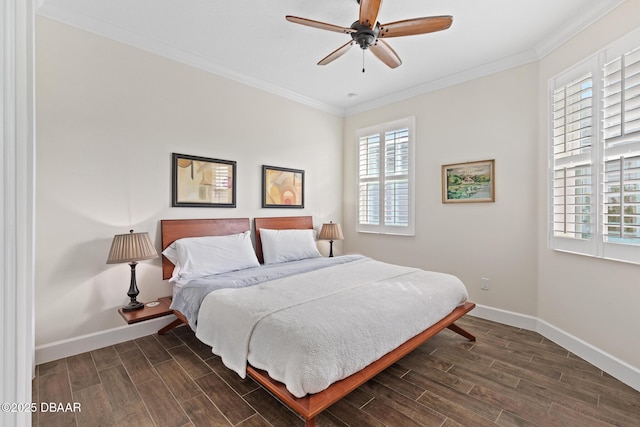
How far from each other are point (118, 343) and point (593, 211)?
4.37 metres

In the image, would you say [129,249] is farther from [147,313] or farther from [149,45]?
[149,45]

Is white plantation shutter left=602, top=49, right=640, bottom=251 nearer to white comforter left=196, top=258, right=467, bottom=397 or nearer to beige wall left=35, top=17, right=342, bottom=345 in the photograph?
white comforter left=196, top=258, right=467, bottom=397

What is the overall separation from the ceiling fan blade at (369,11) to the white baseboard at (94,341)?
10.9 feet

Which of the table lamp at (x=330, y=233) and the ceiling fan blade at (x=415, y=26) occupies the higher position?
the ceiling fan blade at (x=415, y=26)

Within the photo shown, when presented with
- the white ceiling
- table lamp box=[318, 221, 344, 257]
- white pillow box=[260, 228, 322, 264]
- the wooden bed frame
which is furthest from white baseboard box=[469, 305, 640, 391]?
the white ceiling

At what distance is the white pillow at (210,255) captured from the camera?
294cm

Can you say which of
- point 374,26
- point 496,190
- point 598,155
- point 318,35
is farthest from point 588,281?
point 318,35

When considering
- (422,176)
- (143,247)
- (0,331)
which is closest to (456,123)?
(422,176)

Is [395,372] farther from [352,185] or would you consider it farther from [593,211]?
[352,185]

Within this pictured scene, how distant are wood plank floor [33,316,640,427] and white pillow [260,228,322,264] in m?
1.33

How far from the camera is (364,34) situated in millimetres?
2223

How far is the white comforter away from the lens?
1.62m

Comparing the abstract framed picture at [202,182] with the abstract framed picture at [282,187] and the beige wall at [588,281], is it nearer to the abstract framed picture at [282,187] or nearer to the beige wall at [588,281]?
the abstract framed picture at [282,187]

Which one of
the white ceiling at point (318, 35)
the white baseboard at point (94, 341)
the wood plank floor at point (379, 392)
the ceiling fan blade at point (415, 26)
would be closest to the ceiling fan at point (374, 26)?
the ceiling fan blade at point (415, 26)
